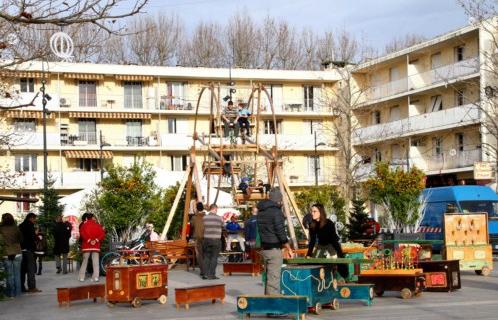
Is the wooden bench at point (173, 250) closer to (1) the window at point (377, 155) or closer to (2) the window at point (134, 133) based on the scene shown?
(1) the window at point (377, 155)

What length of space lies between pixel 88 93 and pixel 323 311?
50.6m

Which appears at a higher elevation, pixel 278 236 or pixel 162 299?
pixel 278 236

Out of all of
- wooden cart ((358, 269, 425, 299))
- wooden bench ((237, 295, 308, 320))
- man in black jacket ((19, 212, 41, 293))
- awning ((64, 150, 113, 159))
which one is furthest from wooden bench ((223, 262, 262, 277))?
awning ((64, 150, 113, 159))

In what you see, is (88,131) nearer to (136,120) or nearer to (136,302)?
(136,120)

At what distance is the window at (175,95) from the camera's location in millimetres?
64625

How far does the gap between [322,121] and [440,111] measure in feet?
55.5

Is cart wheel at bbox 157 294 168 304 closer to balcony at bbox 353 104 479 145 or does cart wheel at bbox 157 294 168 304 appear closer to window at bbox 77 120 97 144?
balcony at bbox 353 104 479 145

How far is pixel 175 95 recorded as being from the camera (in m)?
65.4

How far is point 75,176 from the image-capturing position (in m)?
61.4

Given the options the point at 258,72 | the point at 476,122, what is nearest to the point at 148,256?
the point at 476,122

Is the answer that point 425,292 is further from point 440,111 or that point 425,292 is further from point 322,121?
point 322,121

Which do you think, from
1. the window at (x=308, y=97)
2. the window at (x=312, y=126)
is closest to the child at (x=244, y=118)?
the window at (x=312, y=126)

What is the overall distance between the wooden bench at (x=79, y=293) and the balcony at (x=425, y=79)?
3514cm

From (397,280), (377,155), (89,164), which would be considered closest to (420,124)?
(377,155)
